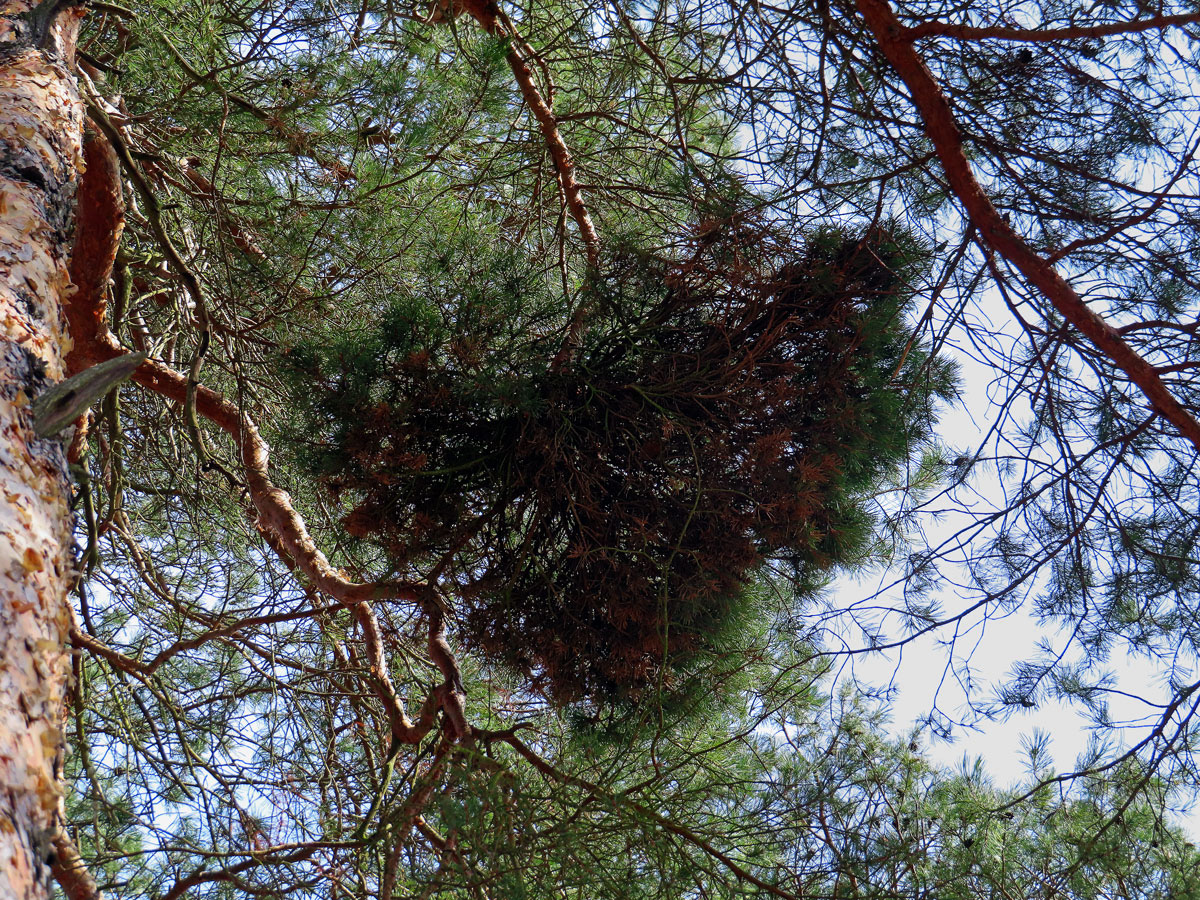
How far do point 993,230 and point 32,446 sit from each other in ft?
5.72

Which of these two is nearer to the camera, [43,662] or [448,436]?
[43,662]

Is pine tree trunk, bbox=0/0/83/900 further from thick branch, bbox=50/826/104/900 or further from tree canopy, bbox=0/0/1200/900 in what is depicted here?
thick branch, bbox=50/826/104/900

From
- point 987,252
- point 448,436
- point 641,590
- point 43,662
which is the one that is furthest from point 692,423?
point 43,662

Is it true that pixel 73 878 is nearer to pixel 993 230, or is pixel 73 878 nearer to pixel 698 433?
pixel 698 433

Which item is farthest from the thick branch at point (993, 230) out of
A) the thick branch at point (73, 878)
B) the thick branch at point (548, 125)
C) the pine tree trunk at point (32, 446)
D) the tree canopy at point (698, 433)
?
the thick branch at point (73, 878)

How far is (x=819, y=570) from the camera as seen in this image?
255 centimetres

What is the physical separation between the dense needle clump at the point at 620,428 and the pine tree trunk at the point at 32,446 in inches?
28.2

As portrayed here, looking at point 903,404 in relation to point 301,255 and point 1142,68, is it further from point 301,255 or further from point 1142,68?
point 301,255

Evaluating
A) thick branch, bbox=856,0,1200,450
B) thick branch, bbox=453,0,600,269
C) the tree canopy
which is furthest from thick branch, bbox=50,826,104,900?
thick branch, bbox=856,0,1200,450

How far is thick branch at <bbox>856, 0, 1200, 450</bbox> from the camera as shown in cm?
186

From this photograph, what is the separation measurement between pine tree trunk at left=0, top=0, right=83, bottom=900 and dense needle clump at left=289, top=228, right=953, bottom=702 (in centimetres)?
72

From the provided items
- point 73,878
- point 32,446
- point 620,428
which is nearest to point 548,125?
point 620,428

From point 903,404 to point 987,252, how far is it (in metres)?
0.46

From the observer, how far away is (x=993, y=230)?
6.37 feet
